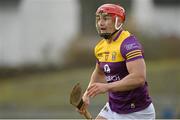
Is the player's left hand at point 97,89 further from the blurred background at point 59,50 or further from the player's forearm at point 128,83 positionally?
the blurred background at point 59,50

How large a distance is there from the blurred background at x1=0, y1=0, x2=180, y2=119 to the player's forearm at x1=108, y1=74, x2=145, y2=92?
960 cm

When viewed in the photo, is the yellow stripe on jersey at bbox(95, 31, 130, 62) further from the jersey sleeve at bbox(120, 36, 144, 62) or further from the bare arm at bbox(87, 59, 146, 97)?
the bare arm at bbox(87, 59, 146, 97)

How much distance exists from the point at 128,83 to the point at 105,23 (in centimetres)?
64

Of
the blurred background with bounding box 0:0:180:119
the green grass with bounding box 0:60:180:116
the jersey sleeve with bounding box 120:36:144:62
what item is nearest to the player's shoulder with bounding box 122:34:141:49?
the jersey sleeve with bounding box 120:36:144:62

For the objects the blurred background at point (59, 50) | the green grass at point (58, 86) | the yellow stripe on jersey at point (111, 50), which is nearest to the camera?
the yellow stripe on jersey at point (111, 50)

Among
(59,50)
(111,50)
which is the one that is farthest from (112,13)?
(59,50)

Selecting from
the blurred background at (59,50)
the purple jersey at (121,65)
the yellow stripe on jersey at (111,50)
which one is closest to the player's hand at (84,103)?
the purple jersey at (121,65)

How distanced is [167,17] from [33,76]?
13.5 feet

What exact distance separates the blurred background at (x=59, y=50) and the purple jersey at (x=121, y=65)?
9.15 m

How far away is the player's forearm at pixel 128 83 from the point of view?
6.12 metres

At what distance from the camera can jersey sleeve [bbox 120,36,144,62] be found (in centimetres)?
617

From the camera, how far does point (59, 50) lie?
1848cm

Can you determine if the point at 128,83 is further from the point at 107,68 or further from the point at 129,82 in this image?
the point at 107,68

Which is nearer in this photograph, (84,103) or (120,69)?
(120,69)
